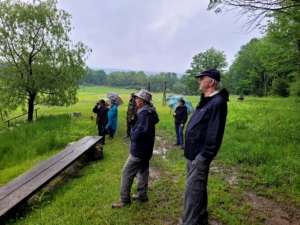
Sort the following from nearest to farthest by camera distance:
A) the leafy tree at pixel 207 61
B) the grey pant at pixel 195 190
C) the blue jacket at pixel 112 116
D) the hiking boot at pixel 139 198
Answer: the grey pant at pixel 195 190 < the hiking boot at pixel 139 198 < the blue jacket at pixel 112 116 < the leafy tree at pixel 207 61

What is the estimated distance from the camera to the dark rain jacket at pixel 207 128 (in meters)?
3.66

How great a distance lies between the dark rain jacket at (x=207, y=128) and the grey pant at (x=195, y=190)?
13 centimetres

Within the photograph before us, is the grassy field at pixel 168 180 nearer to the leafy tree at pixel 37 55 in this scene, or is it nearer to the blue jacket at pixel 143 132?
the blue jacket at pixel 143 132

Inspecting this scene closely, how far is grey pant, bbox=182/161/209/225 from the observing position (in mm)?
3789

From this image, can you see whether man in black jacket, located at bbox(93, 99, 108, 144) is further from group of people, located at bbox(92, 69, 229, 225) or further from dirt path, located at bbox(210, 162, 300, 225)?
group of people, located at bbox(92, 69, 229, 225)

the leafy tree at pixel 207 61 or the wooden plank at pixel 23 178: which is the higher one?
the leafy tree at pixel 207 61

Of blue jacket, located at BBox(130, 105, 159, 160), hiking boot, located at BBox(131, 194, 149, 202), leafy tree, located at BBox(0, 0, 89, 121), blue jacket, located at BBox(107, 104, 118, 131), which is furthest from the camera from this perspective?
leafy tree, located at BBox(0, 0, 89, 121)

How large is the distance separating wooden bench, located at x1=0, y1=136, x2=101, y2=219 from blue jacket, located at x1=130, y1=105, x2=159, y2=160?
71.1 inches

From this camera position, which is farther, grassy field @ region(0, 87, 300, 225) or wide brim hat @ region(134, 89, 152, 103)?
wide brim hat @ region(134, 89, 152, 103)

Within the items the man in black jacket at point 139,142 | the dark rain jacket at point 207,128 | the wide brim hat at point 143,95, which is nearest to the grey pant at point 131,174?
the man in black jacket at point 139,142

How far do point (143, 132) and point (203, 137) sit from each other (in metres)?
1.42

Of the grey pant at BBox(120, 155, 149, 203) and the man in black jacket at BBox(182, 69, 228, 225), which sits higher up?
the man in black jacket at BBox(182, 69, 228, 225)

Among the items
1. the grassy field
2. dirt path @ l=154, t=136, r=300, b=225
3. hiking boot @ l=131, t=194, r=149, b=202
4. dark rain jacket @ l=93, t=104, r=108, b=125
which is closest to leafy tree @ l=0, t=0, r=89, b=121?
the grassy field

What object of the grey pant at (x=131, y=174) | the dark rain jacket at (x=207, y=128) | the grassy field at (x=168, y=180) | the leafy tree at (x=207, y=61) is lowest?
the grassy field at (x=168, y=180)
